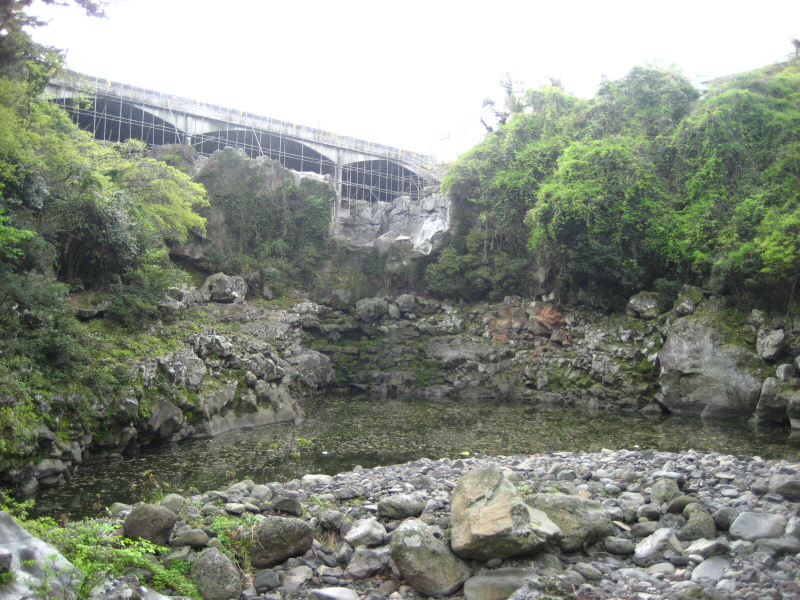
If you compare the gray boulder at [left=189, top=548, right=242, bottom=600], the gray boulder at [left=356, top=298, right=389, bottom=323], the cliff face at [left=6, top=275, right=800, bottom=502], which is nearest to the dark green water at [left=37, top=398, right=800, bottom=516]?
the cliff face at [left=6, top=275, right=800, bottom=502]

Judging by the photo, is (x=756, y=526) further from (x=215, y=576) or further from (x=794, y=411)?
(x=794, y=411)

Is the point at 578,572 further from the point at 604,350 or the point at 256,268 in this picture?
the point at 256,268

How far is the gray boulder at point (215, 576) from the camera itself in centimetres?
569

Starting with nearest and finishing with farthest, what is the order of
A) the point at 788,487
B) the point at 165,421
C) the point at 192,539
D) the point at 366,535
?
the point at 192,539, the point at 366,535, the point at 788,487, the point at 165,421

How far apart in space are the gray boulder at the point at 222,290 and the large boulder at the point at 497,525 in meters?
23.3

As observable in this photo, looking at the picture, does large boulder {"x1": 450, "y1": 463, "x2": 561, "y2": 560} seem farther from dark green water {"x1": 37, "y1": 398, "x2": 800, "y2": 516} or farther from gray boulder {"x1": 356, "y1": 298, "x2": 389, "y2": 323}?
gray boulder {"x1": 356, "y1": 298, "x2": 389, "y2": 323}

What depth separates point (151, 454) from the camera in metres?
14.5

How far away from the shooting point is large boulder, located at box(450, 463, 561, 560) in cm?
A: 601

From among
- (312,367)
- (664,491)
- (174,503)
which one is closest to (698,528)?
(664,491)

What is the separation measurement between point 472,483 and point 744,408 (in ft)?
59.9

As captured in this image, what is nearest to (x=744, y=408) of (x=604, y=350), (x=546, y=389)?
(x=604, y=350)

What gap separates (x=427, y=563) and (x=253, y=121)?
121 ft

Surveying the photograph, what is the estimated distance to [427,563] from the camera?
6.02m

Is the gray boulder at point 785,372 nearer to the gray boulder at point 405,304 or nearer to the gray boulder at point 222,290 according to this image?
the gray boulder at point 405,304
